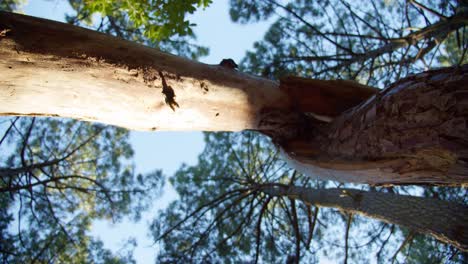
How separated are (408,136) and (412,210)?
1.79 m

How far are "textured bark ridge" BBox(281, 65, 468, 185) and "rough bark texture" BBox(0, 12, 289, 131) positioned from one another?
0.67 m

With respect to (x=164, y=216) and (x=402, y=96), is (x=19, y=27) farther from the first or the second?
(x=164, y=216)

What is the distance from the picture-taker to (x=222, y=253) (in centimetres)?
553

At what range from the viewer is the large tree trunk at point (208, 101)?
1.37 meters

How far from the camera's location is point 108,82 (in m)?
1.51

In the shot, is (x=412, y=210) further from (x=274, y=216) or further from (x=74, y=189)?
(x=74, y=189)

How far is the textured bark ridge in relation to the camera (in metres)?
1.44

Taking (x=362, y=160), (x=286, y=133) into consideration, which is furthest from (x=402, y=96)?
(x=286, y=133)

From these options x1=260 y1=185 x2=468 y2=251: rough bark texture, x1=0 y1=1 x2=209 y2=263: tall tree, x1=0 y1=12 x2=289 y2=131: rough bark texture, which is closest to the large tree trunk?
x1=0 y1=12 x2=289 y2=131: rough bark texture

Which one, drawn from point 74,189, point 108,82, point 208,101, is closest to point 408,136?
point 208,101

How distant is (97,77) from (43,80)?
21 centimetres

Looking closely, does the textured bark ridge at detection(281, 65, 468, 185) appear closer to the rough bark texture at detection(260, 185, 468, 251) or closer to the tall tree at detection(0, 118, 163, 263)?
the rough bark texture at detection(260, 185, 468, 251)

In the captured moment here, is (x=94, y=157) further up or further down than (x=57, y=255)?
further up

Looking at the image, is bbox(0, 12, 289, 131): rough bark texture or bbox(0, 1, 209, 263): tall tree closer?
bbox(0, 12, 289, 131): rough bark texture
